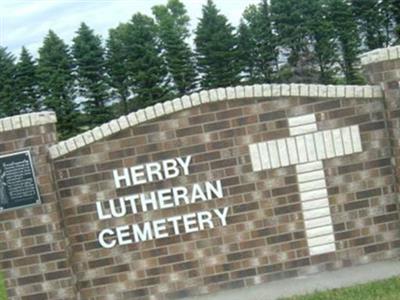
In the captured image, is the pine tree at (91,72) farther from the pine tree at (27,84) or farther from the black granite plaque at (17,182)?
the black granite plaque at (17,182)

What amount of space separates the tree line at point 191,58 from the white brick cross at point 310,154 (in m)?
28.4

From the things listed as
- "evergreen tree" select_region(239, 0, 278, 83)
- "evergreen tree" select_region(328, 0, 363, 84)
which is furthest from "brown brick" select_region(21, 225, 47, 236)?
"evergreen tree" select_region(239, 0, 278, 83)

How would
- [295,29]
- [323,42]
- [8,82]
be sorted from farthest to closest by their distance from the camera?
[295,29] → [323,42] → [8,82]

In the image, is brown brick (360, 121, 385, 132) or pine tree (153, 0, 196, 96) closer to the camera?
brown brick (360, 121, 385, 132)

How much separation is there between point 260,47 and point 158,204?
32.6 m

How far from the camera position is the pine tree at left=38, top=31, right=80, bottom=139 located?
34.5m

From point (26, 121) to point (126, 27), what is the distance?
33.4 m

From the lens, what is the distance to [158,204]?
19.0 ft

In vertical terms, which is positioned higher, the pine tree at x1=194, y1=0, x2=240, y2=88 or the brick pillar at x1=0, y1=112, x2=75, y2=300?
the pine tree at x1=194, y1=0, x2=240, y2=88

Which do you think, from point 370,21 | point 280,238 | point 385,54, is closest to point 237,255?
point 280,238

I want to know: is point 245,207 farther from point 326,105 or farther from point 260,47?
point 260,47

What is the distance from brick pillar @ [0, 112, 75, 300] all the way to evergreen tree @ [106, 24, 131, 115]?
99.9 feet

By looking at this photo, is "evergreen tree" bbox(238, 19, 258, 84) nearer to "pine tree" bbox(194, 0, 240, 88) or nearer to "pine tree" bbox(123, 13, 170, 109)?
"pine tree" bbox(194, 0, 240, 88)

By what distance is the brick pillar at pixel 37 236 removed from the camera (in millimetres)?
5586
